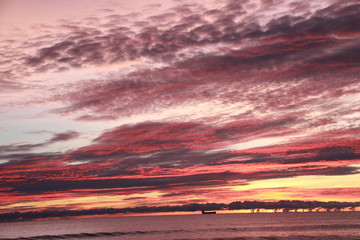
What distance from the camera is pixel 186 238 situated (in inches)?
5162

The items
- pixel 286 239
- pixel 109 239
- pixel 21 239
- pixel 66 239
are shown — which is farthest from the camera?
pixel 21 239

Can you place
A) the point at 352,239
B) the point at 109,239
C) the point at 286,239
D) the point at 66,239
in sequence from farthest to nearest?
the point at 66,239 < the point at 109,239 < the point at 286,239 < the point at 352,239

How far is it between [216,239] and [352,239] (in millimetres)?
42206

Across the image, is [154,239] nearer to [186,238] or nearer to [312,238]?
[186,238]

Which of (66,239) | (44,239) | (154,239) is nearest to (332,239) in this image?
(154,239)

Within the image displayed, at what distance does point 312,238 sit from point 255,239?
18211 mm

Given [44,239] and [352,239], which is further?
[44,239]

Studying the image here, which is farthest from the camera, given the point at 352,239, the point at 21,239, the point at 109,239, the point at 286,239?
the point at 21,239

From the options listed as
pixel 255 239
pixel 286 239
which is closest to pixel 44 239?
pixel 255 239

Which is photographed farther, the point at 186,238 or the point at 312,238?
the point at 186,238

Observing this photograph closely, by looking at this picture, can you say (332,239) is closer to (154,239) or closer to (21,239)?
(154,239)

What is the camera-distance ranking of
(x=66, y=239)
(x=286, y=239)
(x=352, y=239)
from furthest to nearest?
(x=66, y=239), (x=286, y=239), (x=352, y=239)

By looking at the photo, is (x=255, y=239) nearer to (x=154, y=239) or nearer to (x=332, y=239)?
(x=332, y=239)

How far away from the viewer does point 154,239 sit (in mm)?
132125
